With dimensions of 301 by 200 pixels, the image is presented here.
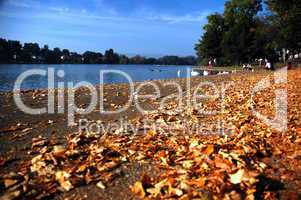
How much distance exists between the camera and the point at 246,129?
954 cm

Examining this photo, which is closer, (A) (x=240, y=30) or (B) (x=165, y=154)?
(B) (x=165, y=154)

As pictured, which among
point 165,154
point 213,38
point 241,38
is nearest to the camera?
point 165,154

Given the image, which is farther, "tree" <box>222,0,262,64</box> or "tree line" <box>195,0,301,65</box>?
"tree" <box>222,0,262,64</box>

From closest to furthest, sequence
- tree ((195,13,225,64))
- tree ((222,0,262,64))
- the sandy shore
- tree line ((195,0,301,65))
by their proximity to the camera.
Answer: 1. the sandy shore
2. tree line ((195,0,301,65))
3. tree ((222,0,262,64))
4. tree ((195,13,225,64))

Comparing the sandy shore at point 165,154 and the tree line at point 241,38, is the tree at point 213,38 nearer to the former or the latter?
the tree line at point 241,38

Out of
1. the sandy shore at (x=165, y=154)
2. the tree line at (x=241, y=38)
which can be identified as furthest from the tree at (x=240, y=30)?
the sandy shore at (x=165, y=154)

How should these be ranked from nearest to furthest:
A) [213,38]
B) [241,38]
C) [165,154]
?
[165,154]
[241,38]
[213,38]

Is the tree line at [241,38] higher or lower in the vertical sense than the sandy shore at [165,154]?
higher

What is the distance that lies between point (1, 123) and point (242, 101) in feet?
27.5

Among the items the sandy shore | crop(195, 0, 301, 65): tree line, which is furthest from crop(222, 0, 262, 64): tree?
the sandy shore

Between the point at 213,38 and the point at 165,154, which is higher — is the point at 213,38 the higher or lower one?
the higher one

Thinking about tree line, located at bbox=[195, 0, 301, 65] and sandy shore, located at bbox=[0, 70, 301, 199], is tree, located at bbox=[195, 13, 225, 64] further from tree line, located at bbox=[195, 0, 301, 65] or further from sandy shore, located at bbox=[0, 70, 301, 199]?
sandy shore, located at bbox=[0, 70, 301, 199]

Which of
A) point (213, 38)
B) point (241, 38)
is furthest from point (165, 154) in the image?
point (213, 38)

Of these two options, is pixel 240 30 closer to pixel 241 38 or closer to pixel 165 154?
pixel 241 38
